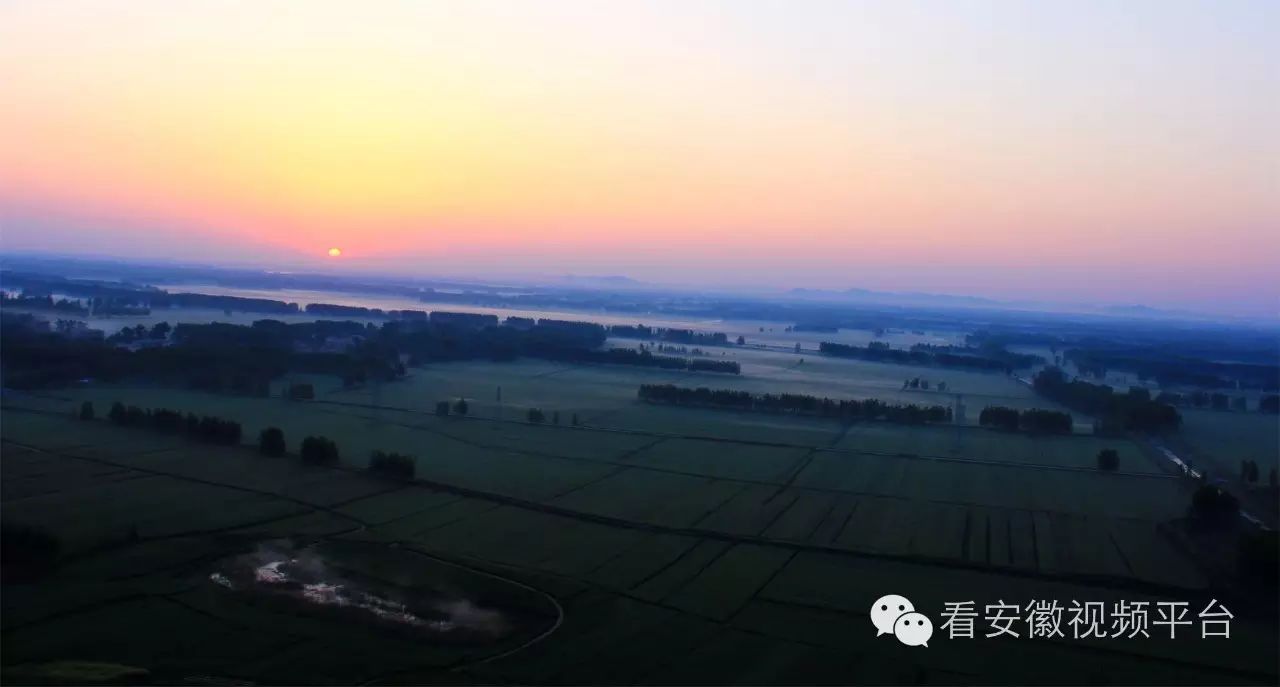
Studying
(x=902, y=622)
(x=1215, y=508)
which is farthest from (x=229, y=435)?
(x=1215, y=508)

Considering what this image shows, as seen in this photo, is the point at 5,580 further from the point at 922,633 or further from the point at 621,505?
the point at 922,633

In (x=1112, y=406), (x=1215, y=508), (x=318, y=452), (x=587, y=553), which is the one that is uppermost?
(x=1112, y=406)

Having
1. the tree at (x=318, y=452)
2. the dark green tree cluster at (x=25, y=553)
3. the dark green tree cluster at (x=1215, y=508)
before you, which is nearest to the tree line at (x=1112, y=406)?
Answer: the dark green tree cluster at (x=1215, y=508)

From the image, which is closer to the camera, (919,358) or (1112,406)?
(1112,406)

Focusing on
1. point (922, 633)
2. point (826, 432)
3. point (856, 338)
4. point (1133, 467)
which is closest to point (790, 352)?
point (856, 338)

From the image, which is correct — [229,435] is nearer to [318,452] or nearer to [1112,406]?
[318,452]

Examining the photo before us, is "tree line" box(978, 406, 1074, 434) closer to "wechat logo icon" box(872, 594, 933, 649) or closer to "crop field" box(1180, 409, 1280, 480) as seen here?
"crop field" box(1180, 409, 1280, 480)

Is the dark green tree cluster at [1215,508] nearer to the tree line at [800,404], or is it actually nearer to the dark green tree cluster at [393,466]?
the tree line at [800,404]
